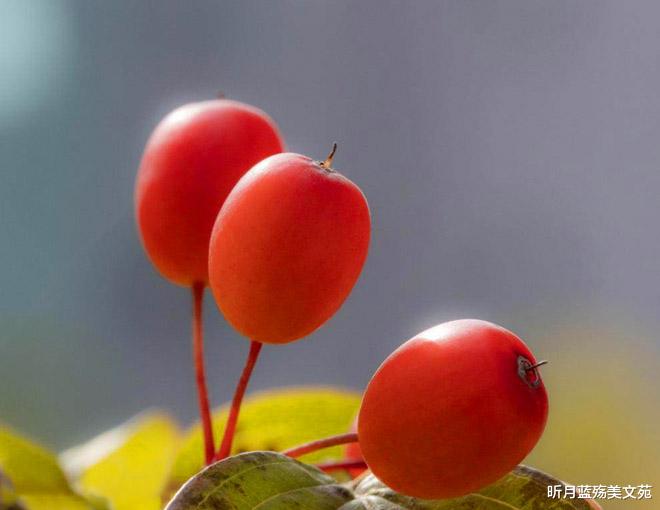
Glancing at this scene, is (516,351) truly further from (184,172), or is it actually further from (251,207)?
(184,172)

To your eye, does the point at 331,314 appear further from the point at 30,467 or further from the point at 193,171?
the point at 30,467

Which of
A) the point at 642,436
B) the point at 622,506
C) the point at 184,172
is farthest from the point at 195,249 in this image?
the point at 642,436

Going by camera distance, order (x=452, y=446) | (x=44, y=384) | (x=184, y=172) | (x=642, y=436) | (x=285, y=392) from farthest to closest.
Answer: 1. (x=44, y=384)
2. (x=642, y=436)
3. (x=285, y=392)
4. (x=184, y=172)
5. (x=452, y=446)

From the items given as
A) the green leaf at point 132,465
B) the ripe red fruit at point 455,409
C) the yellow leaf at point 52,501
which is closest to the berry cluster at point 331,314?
the ripe red fruit at point 455,409

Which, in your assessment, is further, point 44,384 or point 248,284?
point 44,384

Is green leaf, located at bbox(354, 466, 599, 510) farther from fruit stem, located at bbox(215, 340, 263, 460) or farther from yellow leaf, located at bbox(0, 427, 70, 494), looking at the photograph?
yellow leaf, located at bbox(0, 427, 70, 494)

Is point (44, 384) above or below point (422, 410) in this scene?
below

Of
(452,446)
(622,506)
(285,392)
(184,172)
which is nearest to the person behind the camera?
(452,446)
